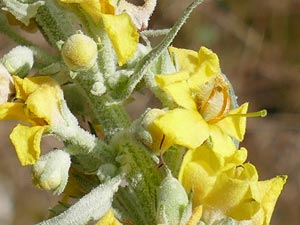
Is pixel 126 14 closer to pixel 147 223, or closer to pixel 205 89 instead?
pixel 205 89

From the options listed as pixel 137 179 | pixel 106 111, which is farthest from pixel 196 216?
pixel 106 111

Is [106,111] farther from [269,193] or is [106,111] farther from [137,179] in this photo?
[269,193]

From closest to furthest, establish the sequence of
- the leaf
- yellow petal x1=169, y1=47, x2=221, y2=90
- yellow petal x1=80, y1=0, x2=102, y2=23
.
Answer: the leaf, yellow petal x1=80, y1=0, x2=102, y2=23, yellow petal x1=169, y1=47, x2=221, y2=90

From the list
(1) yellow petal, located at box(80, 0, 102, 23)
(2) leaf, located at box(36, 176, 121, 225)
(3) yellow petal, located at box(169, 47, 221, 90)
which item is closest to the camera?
(2) leaf, located at box(36, 176, 121, 225)

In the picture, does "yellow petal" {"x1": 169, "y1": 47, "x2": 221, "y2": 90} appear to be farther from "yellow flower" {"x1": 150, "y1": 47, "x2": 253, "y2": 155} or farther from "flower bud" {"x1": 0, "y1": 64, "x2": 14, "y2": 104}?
"flower bud" {"x1": 0, "y1": 64, "x2": 14, "y2": 104}

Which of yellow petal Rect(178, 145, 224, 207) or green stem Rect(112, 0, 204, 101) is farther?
yellow petal Rect(178, 145, 224, 207)

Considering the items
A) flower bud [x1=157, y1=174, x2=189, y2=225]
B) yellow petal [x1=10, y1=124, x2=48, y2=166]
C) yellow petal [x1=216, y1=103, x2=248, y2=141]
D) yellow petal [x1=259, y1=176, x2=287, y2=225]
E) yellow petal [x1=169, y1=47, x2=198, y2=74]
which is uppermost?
yellow petal [x1=169, y1=47, x2=198, y2=74]

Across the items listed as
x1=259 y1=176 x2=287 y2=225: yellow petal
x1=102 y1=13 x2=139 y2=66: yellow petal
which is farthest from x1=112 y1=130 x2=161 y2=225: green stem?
x1=259 y1=176 x2=287 y2=225: yellow petal

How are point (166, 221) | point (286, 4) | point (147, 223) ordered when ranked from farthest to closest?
point (286, 4)
point (147, 223)
point (166, 221)

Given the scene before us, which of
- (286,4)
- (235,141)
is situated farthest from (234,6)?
(235,141)
